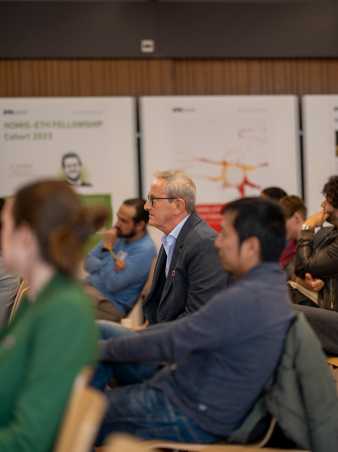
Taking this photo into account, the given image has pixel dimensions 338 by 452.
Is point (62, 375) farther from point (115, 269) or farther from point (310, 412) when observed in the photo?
point (115, 269)

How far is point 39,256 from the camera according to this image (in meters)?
1.74

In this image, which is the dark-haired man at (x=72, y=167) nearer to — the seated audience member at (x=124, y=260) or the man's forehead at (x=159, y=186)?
the seated audience member at (x=124, y=260)

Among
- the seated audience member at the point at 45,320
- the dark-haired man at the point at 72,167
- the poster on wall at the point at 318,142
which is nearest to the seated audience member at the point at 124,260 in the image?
the dark-haired man at the point at 72,167

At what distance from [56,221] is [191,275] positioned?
184 centimetres

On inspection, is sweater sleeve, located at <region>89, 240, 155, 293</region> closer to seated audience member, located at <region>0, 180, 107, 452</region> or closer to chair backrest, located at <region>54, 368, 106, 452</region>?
seated audience member, located at <region>0, 180, 107, 452</region>

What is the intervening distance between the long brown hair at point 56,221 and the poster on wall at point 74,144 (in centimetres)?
528

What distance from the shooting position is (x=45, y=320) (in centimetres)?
162

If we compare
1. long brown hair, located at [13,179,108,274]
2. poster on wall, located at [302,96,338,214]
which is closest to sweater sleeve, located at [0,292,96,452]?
long brown hair, located at [13,179,108,274]

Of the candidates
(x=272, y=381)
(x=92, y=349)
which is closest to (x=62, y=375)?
(x=92, y=349)

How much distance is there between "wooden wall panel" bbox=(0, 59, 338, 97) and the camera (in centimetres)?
708

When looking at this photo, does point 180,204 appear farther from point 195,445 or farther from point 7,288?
point 195,445

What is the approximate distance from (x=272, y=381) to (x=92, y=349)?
92 cm

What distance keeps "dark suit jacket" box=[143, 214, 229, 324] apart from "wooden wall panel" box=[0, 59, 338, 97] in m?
3.68

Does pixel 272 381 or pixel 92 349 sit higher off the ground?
pixel 92 349
